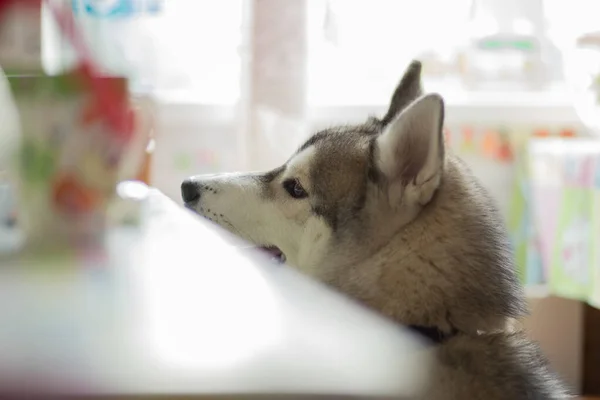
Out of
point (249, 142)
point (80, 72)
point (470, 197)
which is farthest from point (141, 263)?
point (249, 142)

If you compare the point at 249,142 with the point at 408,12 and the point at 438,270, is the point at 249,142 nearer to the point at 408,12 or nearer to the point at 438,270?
the point at 408,12

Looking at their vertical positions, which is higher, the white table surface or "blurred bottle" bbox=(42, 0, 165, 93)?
"blurred bottle" bbox=(42, 0, 165, 93)

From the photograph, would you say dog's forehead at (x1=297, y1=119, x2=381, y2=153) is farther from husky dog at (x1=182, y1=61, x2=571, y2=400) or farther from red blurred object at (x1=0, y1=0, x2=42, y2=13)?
red blurred object at (x1=0, y1=0, x2=42, y2=13)

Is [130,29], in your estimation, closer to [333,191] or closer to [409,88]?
[409,88]

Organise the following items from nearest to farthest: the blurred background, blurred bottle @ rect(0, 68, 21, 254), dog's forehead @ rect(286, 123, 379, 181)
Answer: blurred bottle @ rect(0, 68, 21, 254) < dog's forehead @ rect(286, 123, 379, 181) < the blurred background

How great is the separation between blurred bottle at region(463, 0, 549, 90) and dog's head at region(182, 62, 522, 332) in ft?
5.40

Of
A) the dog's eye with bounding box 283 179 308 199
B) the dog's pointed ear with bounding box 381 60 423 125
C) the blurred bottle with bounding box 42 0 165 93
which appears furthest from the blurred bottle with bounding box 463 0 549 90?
the dog's eye with bounding box 283 179 308 199

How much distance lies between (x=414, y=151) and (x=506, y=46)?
193 cm

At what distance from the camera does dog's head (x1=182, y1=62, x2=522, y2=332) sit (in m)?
0.92

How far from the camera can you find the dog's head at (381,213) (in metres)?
0.92

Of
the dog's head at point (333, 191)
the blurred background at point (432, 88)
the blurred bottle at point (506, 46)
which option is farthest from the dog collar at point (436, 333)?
the blurred bottle at point (506, 46)

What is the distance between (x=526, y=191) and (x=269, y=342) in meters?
2.31

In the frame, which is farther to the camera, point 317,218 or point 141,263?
point 317,218

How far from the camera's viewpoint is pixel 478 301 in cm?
90
